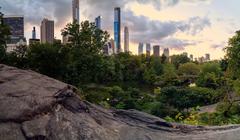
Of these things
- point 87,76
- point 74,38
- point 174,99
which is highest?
point 74,38

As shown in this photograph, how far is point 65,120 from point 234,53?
13567 millimetres

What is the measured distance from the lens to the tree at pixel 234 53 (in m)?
16.1

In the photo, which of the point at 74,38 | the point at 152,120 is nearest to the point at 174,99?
the point at 74,38

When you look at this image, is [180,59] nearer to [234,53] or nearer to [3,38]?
[234,53]

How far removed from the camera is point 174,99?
28.5m

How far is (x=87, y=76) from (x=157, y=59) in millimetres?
38222

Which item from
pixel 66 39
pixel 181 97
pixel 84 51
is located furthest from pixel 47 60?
pixel 181 97

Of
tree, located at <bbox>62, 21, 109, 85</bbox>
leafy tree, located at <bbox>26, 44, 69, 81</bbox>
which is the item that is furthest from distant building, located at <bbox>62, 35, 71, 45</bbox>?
leafy tree, located at <bbox>26, 44, 69, 81</bbox>

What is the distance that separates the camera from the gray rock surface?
3.46 metres

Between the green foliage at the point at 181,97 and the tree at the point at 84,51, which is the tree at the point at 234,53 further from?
the green foliage at the point at 181,97

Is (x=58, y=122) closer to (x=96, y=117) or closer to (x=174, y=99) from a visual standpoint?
(x=96, y=117)

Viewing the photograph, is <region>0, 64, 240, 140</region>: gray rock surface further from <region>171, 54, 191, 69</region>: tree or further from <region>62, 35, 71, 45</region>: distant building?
<region>171, 54, 191, 69</region>: tree

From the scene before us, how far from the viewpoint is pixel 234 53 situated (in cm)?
1619

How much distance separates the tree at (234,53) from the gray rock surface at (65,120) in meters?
12.6
